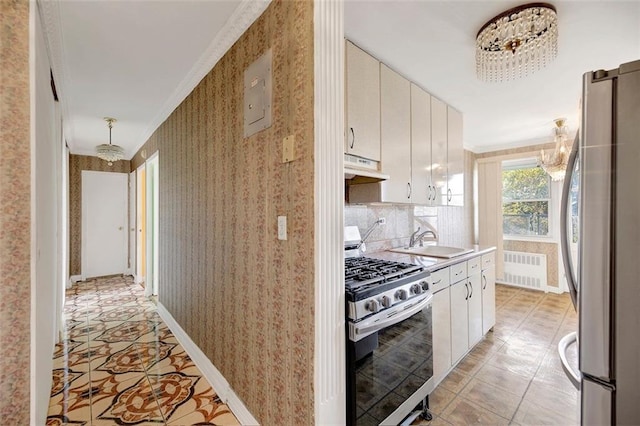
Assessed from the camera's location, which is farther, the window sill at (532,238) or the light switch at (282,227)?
the window sill at (532,238)

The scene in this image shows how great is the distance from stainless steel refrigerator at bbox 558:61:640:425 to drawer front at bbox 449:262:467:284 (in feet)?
4.04

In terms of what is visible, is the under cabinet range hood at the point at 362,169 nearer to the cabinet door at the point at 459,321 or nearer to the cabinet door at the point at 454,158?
the cabinet door at the point at 459,321

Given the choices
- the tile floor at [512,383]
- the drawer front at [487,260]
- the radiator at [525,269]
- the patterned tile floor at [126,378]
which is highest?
the drawer front at [487,260]

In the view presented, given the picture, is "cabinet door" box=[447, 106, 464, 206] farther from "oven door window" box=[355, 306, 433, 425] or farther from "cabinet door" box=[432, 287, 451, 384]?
"oven door window" box=[355, 306, 433, 425]

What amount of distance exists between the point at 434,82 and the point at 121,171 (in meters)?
5.78

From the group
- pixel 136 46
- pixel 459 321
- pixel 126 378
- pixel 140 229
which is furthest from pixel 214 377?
pixel 140 229

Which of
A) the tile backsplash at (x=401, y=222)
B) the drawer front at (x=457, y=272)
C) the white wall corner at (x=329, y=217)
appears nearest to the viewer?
the white wall corner at (x=329, y=217)

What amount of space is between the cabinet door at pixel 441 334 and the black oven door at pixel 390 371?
6.2 inches

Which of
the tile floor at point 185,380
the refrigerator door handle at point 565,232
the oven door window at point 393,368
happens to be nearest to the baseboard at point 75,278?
the tile floor at point 185,380

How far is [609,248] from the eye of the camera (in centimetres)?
81

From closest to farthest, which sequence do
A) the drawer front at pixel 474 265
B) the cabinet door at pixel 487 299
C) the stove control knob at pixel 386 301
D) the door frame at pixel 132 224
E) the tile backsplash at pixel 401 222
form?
the stove control knob at pixel 386 301 < the drawer front at pixel 474 265 < the tile backsplash at pixel 401 222 < the cabinet door at pixel 487 299 < the door frame at pixel 132 224

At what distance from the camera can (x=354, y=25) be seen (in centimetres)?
175

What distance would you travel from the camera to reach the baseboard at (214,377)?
163cm

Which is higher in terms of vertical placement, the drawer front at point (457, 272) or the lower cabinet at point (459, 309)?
the drawer front at point (457, 272)
